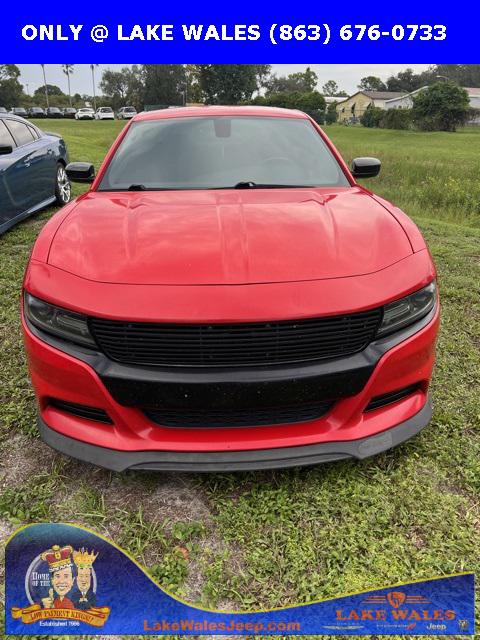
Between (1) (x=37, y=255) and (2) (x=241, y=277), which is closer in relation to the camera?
(2) (x=241, y=277)

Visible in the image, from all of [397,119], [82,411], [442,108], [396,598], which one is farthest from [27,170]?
[397,119]

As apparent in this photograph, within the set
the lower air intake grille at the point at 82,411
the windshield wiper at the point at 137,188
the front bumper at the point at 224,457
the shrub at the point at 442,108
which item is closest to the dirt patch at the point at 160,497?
the front bumper at the point at 224,457

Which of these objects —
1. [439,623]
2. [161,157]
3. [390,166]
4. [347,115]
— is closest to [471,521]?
[439,623]

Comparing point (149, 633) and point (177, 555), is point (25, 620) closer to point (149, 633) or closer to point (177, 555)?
point (149, 633)

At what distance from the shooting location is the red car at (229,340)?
178cm

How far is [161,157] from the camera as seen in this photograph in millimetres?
3037

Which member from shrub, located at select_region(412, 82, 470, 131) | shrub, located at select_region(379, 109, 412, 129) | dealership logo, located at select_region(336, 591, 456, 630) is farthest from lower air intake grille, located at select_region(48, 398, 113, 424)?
shrub, located at select_region(379, 109, 412, 129)

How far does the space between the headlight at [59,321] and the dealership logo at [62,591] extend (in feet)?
2.51

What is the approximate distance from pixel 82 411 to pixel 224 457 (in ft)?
1.99

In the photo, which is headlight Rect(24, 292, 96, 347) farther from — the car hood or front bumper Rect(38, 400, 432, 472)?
front bumper Rect(38, 400, 432, 472)

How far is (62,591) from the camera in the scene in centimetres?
162

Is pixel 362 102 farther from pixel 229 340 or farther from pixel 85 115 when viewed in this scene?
pixel 229 340

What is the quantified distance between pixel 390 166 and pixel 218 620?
51.0ft

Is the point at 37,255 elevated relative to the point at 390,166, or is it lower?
elevated
